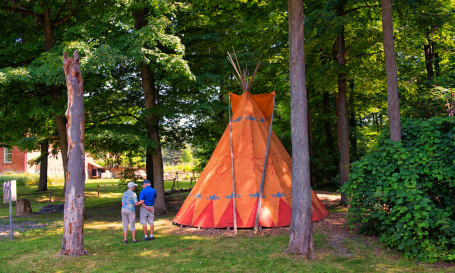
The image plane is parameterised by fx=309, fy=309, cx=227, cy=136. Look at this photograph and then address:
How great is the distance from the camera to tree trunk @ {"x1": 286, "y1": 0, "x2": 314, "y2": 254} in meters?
6.32

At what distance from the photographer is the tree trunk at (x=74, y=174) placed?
6562 millimetres

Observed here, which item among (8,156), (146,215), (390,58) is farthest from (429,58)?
(8,156)


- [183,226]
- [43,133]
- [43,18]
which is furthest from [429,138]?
[43,133]

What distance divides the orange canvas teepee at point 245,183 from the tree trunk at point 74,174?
337 cm

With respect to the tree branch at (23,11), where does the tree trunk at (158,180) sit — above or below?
below

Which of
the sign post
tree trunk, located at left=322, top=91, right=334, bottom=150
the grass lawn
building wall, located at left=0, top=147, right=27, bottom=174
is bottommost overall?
the grass lawn

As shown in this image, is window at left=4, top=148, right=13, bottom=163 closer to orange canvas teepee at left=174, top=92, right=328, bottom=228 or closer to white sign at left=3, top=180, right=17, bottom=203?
white sign at left=3, top=180, right=17, bottom=203

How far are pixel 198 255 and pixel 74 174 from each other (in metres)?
3.21

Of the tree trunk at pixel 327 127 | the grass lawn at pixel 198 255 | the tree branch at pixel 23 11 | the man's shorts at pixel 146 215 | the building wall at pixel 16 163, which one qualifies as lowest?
the grass lawn at pixel 198 255

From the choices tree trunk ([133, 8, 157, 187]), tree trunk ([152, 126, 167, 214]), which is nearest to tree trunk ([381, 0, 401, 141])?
tree trunk ([133, 8, 157, 187])

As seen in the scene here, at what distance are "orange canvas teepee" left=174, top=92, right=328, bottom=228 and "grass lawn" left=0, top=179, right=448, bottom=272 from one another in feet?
2.15

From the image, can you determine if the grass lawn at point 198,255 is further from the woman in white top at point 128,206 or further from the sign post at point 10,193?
the sign post at point 10,193

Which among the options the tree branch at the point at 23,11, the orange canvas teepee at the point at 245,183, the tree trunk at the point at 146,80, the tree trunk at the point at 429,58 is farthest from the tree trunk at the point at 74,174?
the tree trunk at the point at 429,58

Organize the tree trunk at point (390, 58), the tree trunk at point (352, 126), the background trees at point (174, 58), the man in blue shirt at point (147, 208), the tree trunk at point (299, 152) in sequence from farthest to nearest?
1. the tree trunk at point (352, 126)
2. the background trees at point (174, 58)
3. the man in blue shirt at point (147, 208)
4. the tree trunk at point (390, 58)
5. the tree trunk at point (299, 152)
